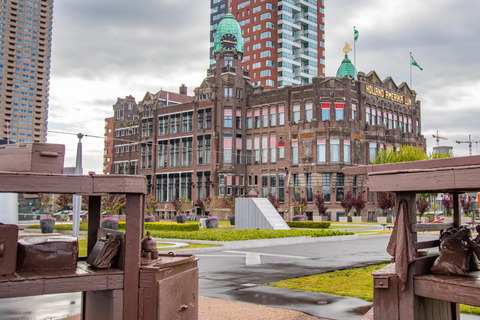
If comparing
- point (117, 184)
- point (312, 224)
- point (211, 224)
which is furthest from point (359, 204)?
point (117, 184)

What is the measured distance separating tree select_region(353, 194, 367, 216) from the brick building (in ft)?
7.87

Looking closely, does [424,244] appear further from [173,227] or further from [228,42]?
[228,42]

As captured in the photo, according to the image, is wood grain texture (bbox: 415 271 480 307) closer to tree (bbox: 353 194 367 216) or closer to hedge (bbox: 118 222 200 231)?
hedge (bbox: 118 222 200 231)

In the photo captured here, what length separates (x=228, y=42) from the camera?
219ft

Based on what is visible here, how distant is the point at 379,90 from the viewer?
6462cm

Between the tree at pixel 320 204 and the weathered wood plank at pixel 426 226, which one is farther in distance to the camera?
A: the tree at pixel 320 204

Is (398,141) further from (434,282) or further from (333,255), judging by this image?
(434,282)

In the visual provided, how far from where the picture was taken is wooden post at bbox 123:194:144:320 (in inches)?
232

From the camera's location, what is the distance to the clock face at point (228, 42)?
218 feet

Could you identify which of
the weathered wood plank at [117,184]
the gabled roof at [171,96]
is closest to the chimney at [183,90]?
the gabled roof at [171,96]

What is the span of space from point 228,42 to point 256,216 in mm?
39710

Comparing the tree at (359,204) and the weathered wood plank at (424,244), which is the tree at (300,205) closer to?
the tree at (359,204)

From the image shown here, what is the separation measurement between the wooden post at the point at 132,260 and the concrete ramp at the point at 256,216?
2613 cm

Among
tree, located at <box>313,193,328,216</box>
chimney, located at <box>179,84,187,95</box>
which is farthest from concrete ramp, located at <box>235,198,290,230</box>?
chimney, located at <box>179,84,187,95</box>
